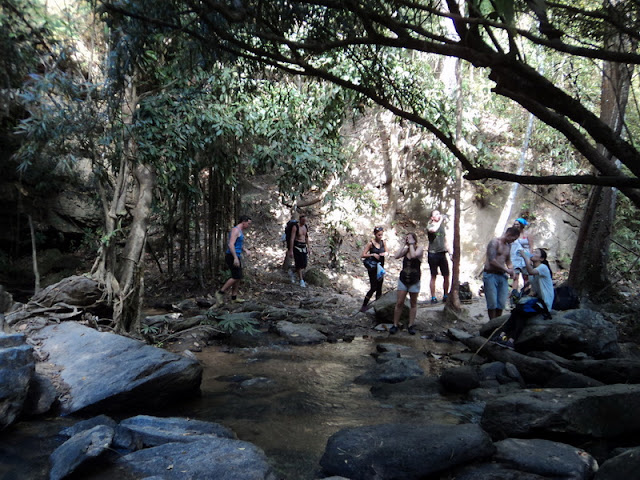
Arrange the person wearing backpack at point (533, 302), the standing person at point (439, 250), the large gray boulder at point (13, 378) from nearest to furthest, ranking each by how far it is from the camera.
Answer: the large gray boulder at point (13, 378)
the person wearing backpack at point (533, 302)
the standing person at point (439, 250)

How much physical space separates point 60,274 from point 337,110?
738cm

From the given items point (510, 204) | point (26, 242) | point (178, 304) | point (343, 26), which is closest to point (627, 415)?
point (343, 26)

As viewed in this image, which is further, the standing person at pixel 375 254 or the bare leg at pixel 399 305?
the standing person at pixel 375 254

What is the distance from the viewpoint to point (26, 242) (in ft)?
37.5

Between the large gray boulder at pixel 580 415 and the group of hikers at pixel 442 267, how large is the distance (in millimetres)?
2496

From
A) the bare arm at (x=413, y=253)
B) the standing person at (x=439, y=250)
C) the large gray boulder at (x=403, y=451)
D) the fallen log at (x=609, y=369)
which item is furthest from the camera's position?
the standing person at (x=439, y=250)

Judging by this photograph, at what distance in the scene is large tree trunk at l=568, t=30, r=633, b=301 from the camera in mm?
7809

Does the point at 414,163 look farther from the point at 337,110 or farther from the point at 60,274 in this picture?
the point at 60,274

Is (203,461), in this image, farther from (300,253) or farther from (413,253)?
(300,253)

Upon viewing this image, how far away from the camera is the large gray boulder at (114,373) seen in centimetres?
430

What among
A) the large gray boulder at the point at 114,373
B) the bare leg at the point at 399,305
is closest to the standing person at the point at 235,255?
the bare leg at the point at 399,305

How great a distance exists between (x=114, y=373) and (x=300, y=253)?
6750mm

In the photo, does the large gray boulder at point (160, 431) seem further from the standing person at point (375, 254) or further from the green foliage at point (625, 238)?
the green foliage at point (625, 238)

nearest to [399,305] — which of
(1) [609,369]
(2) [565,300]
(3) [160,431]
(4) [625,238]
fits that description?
(2) [565,300]
